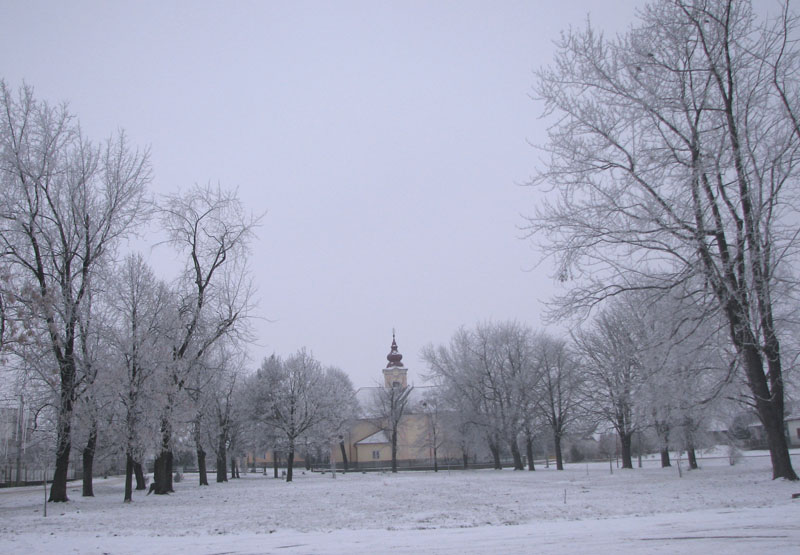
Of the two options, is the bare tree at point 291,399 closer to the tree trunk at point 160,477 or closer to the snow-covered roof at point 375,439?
the tree trunk at point 160,477

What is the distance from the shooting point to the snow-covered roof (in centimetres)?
7956

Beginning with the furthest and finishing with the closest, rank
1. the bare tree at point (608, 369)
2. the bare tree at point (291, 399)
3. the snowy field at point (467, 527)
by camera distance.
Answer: the bare tree at point (291, 399)
the bare tree at point (608, 369)
the snowy field at point (467, 527)

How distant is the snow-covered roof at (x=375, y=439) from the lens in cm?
7956

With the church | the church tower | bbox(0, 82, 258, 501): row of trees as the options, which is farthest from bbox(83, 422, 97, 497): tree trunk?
the church tower

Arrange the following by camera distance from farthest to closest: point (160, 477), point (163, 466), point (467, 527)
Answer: point (163, 466), point (160, 477), point (467, 527)

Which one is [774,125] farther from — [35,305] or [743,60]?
[35,305]

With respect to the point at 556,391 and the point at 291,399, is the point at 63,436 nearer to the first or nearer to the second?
the point at 291,399

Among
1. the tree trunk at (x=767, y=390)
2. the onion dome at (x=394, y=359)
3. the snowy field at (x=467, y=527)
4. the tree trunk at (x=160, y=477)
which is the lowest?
the tree trunk at (x=160, y=477)

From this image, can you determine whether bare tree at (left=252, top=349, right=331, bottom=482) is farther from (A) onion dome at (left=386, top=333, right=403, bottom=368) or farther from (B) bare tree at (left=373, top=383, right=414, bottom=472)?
(A) onion dome at (left=386, top=333, right=403, bottom=368)

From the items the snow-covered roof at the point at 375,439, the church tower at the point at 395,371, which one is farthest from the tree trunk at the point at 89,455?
the church tower at the point at 395,371

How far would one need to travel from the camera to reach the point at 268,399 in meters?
53.9

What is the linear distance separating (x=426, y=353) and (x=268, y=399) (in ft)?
51.2

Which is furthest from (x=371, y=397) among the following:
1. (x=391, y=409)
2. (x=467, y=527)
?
(x=467, y=527)

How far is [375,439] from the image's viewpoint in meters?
80.2
